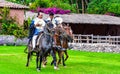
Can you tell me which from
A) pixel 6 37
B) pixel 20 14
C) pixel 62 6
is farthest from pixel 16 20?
pixel 62 6

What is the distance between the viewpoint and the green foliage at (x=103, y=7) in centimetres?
8469

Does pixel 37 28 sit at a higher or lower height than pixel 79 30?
higher

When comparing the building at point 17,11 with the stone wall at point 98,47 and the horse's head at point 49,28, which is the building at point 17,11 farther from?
the horse's head at point 49,28

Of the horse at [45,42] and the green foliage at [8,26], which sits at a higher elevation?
the horse at [45,42]

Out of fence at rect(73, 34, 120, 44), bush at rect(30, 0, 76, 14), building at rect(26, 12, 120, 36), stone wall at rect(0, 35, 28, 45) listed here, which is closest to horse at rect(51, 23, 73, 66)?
fence at rect(73, 34, 120, 44)

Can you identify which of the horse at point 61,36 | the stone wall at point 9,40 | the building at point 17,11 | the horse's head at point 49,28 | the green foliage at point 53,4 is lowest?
the stone wall at point 9,40

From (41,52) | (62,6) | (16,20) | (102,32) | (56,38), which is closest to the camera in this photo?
(41,52)

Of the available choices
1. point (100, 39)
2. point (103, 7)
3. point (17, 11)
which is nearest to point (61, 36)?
point (100, 39)

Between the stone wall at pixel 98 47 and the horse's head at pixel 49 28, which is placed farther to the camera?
the stone wall at pixel 98 47

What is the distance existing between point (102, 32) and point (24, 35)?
40.4 ft

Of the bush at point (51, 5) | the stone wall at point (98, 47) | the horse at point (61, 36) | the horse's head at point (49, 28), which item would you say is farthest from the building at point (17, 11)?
the horse's head at point (49, 28)

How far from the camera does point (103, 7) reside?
86.9 m

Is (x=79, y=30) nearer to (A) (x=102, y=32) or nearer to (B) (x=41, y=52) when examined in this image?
(A) (x=102, y=32)

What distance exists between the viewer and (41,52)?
22.1m
